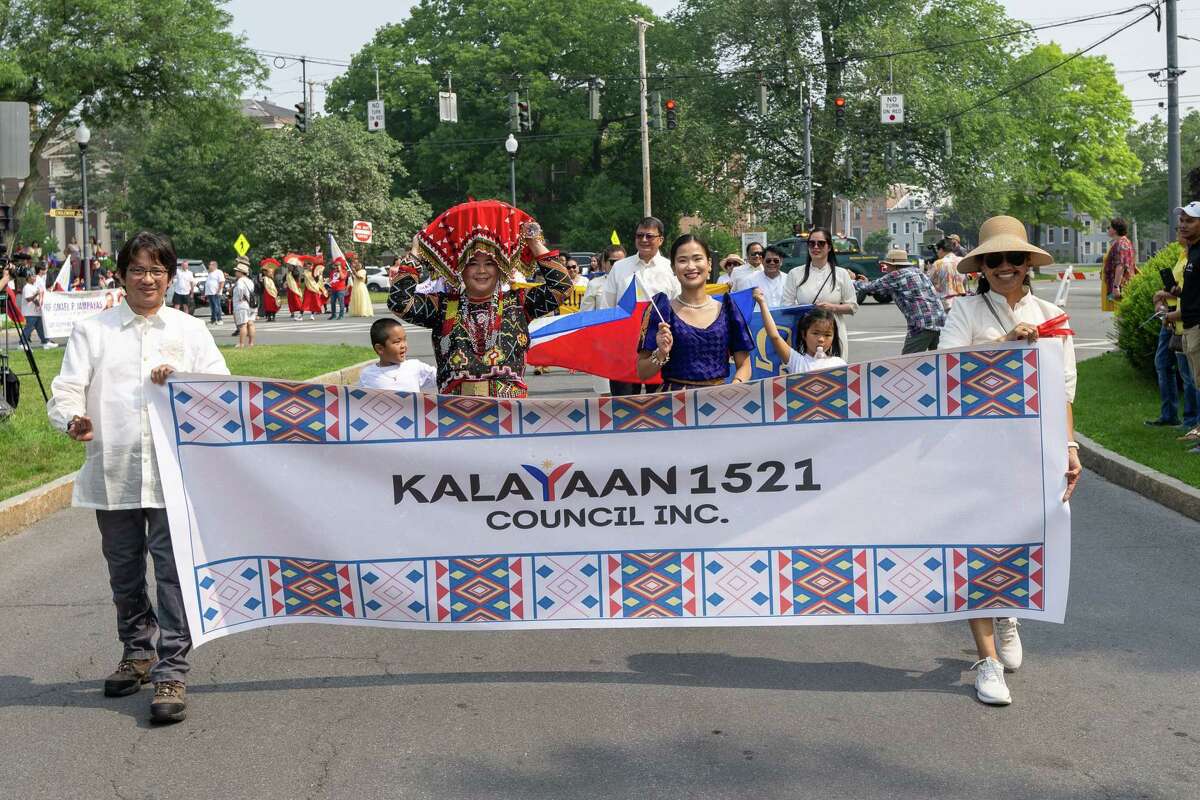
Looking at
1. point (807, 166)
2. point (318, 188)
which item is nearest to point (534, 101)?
point (318, 188)

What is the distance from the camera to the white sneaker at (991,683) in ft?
18.0

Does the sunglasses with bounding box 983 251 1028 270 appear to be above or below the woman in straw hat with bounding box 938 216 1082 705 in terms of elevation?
above

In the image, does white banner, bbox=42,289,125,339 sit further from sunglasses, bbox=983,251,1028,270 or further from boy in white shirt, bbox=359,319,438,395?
sunglasses, bbox=983,251,1028,270

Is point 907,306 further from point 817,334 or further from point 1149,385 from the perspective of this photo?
point 1149,385

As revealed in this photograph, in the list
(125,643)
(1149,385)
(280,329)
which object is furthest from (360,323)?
(125,643)

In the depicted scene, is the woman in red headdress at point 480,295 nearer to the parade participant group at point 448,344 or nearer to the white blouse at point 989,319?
the parade participant group at point 448,344

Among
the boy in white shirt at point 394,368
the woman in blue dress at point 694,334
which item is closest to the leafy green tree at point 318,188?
the boy in white shirt at point 394,368

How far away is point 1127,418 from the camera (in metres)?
13.8

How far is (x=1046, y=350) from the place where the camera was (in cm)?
555

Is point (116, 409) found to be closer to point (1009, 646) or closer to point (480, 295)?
point (480, 295)

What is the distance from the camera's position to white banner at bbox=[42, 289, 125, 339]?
26562mm

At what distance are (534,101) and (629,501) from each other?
68.7 meters

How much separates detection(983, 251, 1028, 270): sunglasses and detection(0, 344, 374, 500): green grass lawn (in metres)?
7.41

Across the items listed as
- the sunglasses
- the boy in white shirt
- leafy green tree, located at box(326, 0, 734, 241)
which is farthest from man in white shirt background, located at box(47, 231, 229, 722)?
leafy green tree, located at box(326, 0, 734, 241)
